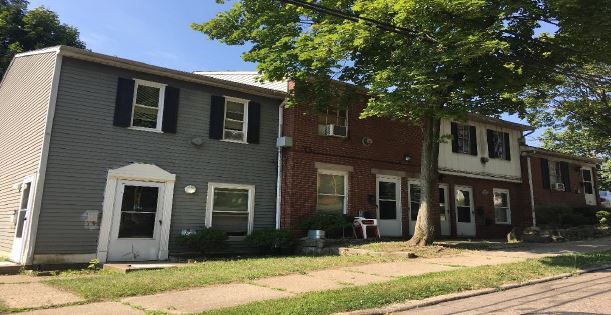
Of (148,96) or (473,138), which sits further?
(473,138)

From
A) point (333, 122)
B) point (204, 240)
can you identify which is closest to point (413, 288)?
point (204, 240)

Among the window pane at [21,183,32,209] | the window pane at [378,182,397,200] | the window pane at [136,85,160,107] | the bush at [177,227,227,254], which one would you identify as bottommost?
the bush at [177,227,227,254]

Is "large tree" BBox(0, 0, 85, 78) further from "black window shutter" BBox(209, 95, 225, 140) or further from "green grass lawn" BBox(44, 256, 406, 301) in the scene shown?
"green grass lawn" BBox(44, 256, 406, 301)

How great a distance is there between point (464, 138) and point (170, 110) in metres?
13.0

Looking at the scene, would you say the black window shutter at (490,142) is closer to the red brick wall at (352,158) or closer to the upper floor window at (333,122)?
the red brick wall at (352,158)

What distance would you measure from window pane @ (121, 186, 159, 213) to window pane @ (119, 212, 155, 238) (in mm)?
164

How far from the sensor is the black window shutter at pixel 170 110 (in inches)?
532

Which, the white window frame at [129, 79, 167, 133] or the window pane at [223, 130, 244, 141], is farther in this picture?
the window pane at [223, 130, 244, 141]

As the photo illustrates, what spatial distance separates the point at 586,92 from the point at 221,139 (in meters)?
21.5

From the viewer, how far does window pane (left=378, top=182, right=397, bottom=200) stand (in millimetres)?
17389

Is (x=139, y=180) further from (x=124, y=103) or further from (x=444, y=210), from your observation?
(x=444, y=210)

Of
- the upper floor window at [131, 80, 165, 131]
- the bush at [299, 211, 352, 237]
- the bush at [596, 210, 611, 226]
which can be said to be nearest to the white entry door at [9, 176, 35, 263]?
the upper floor window at [131, 80, 165, 131]

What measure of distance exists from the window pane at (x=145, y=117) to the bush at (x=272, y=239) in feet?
→ 14.5

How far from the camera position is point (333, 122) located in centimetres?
1659
